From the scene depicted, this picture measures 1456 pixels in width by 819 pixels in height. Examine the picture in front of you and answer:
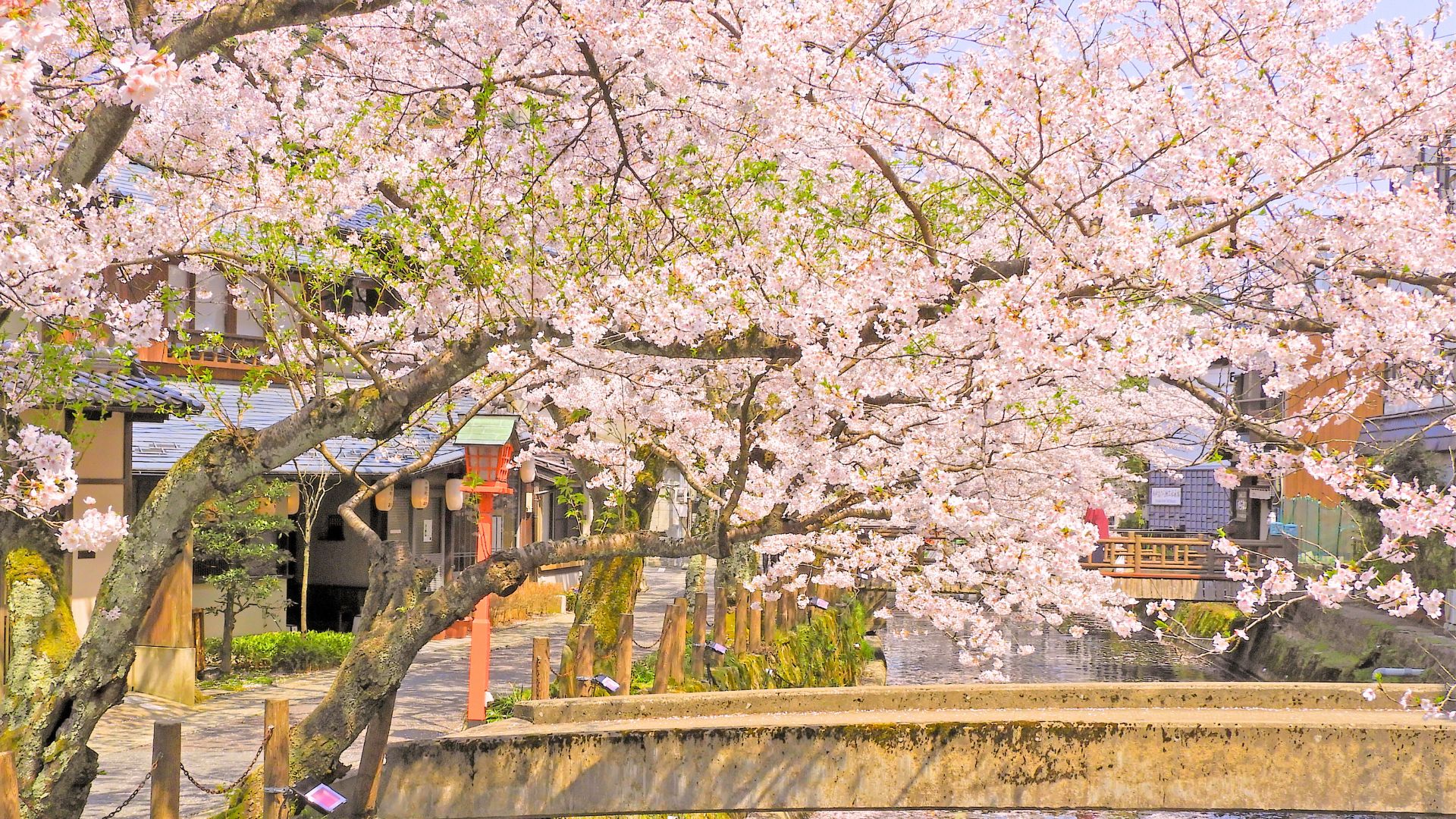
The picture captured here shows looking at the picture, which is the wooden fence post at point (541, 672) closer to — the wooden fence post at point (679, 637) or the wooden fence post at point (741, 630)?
the wooden fence post at point (679, 637)

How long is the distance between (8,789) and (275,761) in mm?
1399

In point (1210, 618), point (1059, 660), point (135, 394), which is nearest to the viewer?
point (135, 394)

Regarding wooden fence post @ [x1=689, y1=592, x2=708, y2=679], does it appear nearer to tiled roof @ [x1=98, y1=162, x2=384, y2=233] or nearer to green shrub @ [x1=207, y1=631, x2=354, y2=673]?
tiled roof @ [x1=98, y1=162, x2=384, y2=233]

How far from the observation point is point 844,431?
8156mm

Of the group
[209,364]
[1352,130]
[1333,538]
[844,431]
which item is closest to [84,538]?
[844,431]

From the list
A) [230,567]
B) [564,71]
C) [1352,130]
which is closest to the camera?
[1352,130]

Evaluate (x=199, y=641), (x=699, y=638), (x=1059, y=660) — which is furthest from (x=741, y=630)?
Result: (x=1059, y=660)

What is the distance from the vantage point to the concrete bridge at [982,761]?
868 cm

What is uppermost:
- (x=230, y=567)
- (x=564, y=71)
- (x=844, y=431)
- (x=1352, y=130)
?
(x=564, y=71)

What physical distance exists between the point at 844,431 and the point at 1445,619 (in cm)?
1564

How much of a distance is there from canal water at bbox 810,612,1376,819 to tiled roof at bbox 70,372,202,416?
1223cm

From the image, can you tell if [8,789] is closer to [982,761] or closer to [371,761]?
[371,761]

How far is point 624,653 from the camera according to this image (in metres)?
10.5

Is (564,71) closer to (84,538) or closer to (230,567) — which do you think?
(84,538)
